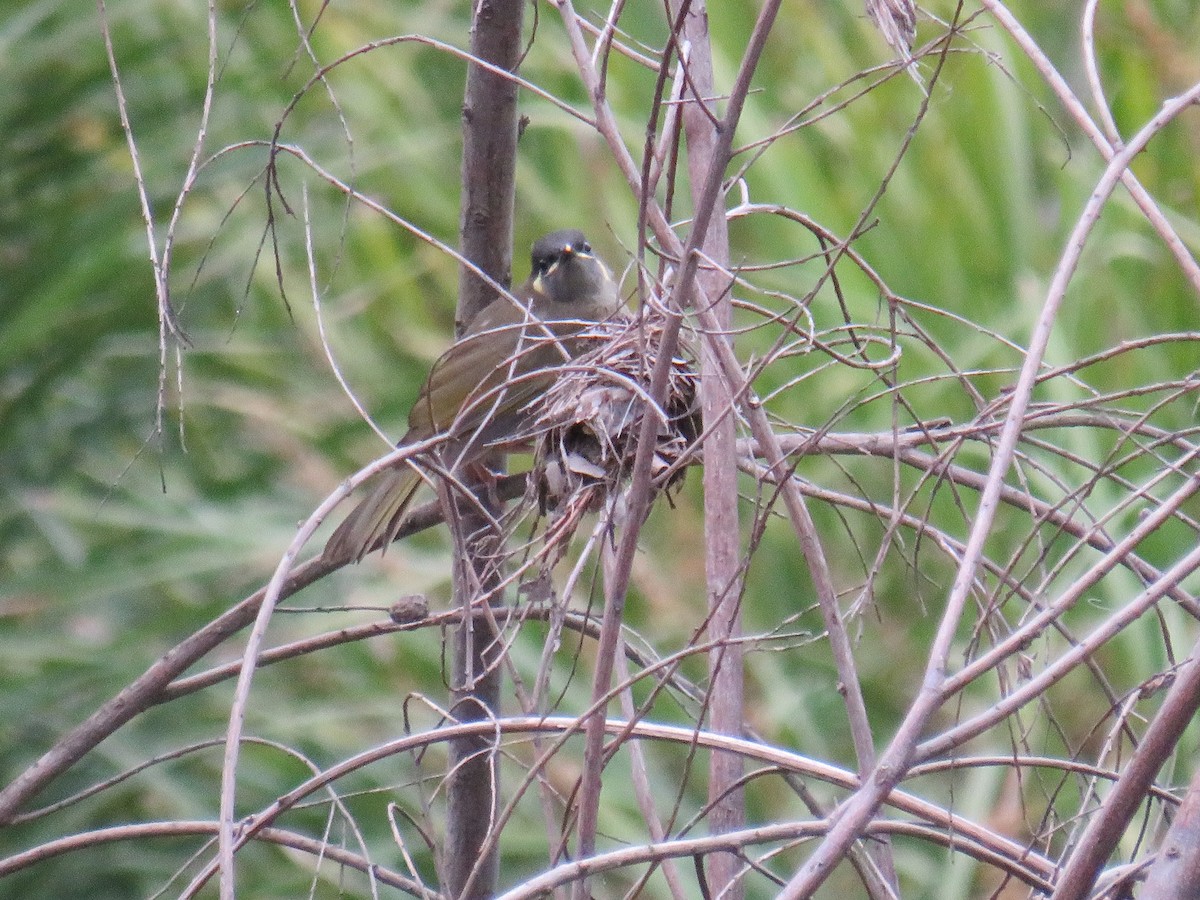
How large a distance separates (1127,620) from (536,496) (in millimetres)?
780

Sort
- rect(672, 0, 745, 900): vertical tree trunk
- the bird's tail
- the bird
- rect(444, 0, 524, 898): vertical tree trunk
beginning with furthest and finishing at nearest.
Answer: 1. the bird's tail
2. the bird
3. rect(444, 0, 524, 898): vertical tree trunk
4. rect(672, 0, 745, 900): vertical tree trunk

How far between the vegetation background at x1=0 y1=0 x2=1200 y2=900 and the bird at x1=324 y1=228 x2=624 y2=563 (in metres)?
0.49

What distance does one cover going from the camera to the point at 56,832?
395cm

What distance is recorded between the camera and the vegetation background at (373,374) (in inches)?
156

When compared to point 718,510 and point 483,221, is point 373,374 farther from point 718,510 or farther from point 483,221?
point 718,510

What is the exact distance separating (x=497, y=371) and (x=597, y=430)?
36.8 inches

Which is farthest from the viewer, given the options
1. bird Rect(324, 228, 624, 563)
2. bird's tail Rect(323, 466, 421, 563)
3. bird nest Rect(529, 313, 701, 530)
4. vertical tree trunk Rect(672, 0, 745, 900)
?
bird's tail Rect(323, 466, 421, 563)

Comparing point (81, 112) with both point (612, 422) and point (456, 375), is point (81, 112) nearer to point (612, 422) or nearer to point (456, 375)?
point (456, 375)

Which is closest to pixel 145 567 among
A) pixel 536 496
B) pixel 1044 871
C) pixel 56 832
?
pixel 56 832

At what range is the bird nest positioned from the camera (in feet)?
5.52

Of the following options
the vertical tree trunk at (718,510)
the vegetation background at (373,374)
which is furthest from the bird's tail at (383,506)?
the vertical tree trunk at (718,510)

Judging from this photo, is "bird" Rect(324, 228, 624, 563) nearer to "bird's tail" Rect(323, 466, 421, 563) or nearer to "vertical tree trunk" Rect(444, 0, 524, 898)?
"bird's tail" Rect(323, 466, 421, 563)

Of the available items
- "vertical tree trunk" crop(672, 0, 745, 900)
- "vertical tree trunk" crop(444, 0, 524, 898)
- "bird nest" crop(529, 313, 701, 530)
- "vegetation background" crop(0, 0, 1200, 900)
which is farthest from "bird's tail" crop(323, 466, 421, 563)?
"vertical tree trunk" crop(672, 0, 745, 900)

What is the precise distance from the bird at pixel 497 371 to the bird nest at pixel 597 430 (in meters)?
0.13
